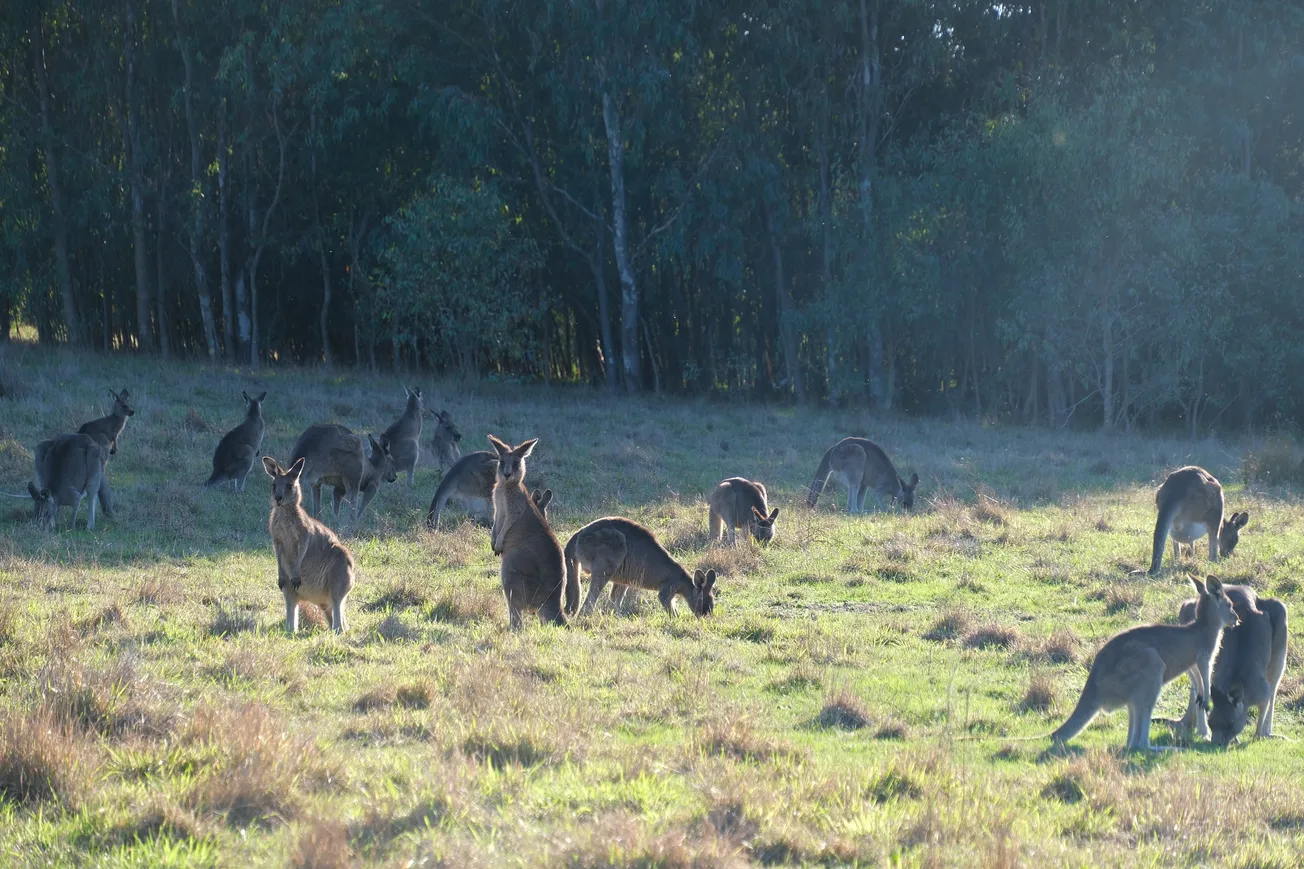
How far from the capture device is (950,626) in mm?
10820

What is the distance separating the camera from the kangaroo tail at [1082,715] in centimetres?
758

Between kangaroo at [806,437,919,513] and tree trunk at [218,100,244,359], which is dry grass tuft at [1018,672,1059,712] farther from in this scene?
tree trunk at [218,100,244,359]

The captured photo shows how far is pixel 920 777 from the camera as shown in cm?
637

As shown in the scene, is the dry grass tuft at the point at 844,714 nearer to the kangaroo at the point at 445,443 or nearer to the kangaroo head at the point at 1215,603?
the kangaroo head at the point at 1215,603

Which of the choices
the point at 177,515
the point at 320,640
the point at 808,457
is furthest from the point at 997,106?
the point at 320,640

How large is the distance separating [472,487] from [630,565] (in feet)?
15.6

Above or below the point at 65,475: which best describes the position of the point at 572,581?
below

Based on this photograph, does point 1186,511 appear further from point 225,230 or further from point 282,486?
point 225,230

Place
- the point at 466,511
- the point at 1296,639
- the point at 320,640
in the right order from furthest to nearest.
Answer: the point at 466,511 < the point at 1296,639 < the point at 320,640

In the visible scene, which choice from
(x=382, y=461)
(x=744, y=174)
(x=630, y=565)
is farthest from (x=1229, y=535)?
(x=744, y=174)

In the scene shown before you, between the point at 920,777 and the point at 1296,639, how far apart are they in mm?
5653

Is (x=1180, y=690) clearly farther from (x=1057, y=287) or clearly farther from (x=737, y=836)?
→ (x=1057, y=287)

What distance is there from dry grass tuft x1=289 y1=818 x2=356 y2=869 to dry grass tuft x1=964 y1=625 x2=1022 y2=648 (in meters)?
6.36

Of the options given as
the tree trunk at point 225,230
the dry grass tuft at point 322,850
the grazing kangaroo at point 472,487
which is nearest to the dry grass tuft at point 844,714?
the dry grass tuft at point 322,850
